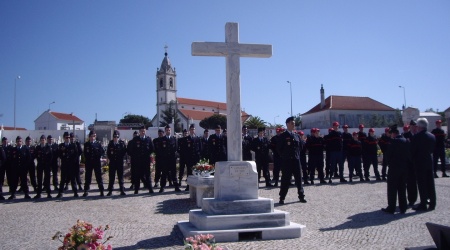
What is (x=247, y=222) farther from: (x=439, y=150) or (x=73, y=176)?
(x=439, y=150)

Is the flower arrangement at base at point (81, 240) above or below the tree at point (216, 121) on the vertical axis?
below

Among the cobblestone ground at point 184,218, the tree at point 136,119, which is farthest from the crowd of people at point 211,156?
the tree at point 136,119

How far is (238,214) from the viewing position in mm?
6094

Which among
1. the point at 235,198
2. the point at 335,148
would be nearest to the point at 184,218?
the point at 235,198

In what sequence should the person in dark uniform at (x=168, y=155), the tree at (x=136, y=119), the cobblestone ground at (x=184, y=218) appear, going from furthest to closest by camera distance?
the tree at (x=136, y=119)
the person in dark uniform at (x=168, y=155)
the cobblestone ground at (x=184, y=218)

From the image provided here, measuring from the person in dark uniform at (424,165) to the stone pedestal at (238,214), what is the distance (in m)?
3.61

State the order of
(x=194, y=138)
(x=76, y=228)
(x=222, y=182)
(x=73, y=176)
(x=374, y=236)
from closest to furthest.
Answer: (x=76, y=228), (x=374, y=236), (x=222, y=182), (x=73, y=176), (x=194, y=138)

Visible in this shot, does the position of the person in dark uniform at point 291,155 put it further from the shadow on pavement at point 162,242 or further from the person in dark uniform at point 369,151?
the person in dark uniform at point 369,151

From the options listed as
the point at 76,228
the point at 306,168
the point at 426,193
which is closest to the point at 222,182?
the point at 76,228

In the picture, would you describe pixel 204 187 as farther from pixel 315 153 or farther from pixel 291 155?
pixel 315 153

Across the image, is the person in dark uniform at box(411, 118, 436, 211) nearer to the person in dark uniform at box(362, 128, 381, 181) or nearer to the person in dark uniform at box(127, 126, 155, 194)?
the person in dark uniform at box(362, 128, 381, 181)

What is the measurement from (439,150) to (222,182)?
1061cm

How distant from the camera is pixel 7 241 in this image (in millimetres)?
6102

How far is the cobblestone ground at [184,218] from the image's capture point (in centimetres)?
564
